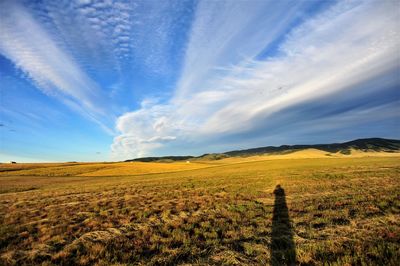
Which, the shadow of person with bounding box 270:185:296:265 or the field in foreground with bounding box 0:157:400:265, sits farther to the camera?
the field in foreground with bounding box 0:157:400:265

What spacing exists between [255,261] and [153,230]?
15.1ft

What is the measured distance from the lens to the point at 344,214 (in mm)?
8664

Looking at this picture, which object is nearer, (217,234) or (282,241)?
(282,241)

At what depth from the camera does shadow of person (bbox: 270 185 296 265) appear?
210 inches

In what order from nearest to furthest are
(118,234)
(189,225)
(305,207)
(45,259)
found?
(45,259) < (118,234) < (189,225) < (305,207)

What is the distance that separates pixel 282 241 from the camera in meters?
6.41

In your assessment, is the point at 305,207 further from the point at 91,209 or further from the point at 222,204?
the point at 91,209

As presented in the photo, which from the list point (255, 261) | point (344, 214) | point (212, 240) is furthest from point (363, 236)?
point (212, 240)

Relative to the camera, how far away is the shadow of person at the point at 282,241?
5.32 metres

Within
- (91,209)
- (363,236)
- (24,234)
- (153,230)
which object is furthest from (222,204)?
(24,234)

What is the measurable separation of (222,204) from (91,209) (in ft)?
28.4

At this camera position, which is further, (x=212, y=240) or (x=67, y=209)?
(x=67, y=209)

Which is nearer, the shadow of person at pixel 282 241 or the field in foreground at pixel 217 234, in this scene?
the shadow of person at pixel 282 241

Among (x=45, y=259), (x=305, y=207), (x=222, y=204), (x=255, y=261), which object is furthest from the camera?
(x=222, y=204)
